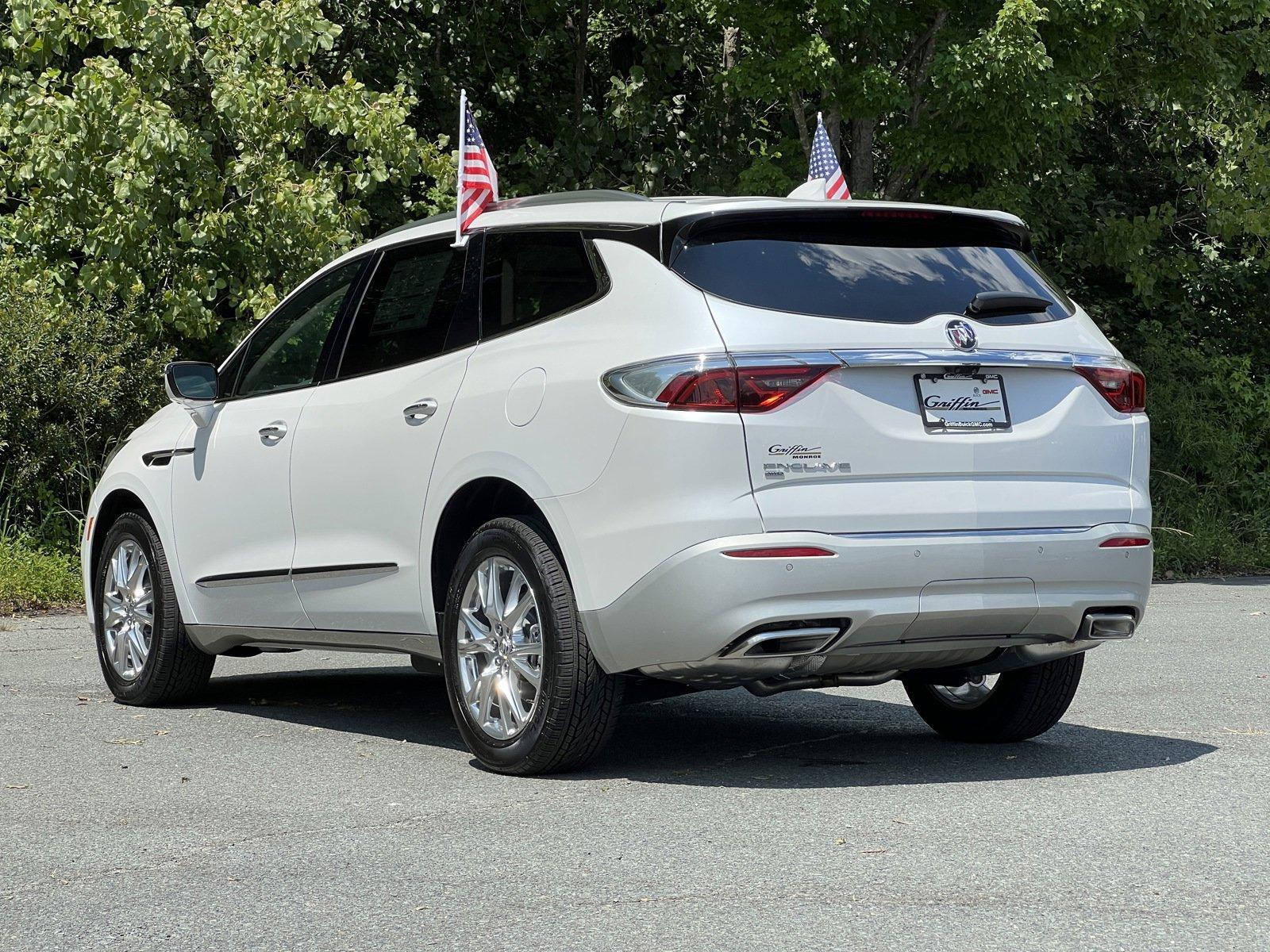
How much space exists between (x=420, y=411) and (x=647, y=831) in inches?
76.3

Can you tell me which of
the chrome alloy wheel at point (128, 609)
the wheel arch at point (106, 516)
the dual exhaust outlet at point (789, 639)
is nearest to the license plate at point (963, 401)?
the dual exhaust outlet at point (789, 639)

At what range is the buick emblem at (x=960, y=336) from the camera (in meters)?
5.68

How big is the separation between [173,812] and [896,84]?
11.9 meters

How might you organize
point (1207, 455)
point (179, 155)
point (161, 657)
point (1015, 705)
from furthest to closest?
point (1207, 455) → point (179, 155) → point (161, 657) → point (1015, 705)

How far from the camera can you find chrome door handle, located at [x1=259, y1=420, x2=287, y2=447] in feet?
23.3

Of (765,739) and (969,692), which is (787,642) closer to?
(765,739)

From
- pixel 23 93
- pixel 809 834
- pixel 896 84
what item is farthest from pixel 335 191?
pixel 809 834

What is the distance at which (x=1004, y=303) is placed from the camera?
5938 mm

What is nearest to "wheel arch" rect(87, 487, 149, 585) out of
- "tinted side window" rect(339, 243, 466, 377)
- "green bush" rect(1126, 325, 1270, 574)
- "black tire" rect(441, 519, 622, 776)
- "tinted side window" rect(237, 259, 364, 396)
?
"tinted side window" rect(237, 259, 364, 396)

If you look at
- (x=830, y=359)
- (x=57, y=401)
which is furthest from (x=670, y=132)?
(x=830, y=359)

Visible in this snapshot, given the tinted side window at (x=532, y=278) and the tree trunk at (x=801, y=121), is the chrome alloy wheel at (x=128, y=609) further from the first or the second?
the tree trunk at (x=801, y=121)

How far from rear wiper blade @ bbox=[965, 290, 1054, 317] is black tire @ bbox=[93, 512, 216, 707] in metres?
3.73

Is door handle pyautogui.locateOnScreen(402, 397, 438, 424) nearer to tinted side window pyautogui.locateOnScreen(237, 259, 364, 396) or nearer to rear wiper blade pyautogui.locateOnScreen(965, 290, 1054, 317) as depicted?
tinted side window pyautogui.locateOnScreen(237, 259, 364, 396)

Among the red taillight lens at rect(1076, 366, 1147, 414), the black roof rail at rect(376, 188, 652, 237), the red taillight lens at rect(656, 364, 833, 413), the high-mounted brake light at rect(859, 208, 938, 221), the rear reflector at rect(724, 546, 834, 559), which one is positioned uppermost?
the black roof rail at rect(376, 188, 652, 237)
